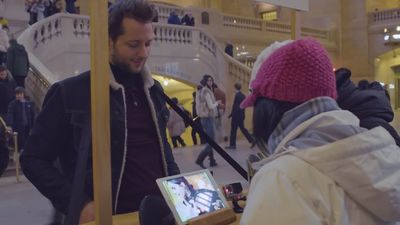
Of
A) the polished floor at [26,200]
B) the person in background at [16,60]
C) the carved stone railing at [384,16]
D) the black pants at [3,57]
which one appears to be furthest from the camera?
the carved stone railing at [384,16]

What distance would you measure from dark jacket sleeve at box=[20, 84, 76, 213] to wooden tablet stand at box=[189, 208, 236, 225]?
0.48 meters

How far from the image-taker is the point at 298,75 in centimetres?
120

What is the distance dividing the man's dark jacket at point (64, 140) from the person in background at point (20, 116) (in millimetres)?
6369

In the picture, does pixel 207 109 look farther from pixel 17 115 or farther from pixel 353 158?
pixel 353 158

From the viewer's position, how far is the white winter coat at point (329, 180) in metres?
1.07

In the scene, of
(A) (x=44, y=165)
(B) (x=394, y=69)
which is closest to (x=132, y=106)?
(A) (x=44, y=165)

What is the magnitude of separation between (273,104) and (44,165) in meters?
0.93

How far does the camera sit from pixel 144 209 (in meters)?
1.51

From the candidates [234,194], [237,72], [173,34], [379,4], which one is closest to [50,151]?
[234,194]

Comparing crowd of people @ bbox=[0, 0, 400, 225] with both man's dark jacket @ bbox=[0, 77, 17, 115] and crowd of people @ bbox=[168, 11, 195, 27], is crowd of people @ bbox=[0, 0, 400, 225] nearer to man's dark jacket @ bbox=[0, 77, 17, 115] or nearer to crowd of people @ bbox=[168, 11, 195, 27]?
man's dark jacket @ bbox=[0, 77, 17, 115]

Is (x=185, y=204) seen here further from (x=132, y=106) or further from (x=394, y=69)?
(x=394, y=69)

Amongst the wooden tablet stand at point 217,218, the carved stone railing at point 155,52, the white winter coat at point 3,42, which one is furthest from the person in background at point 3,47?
the wooden tablet stand at point 217,218

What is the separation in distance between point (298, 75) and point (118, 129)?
2.78 feet

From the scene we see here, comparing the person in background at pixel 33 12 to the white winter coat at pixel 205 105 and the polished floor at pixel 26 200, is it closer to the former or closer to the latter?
the white winter coat at pixel 205 105
